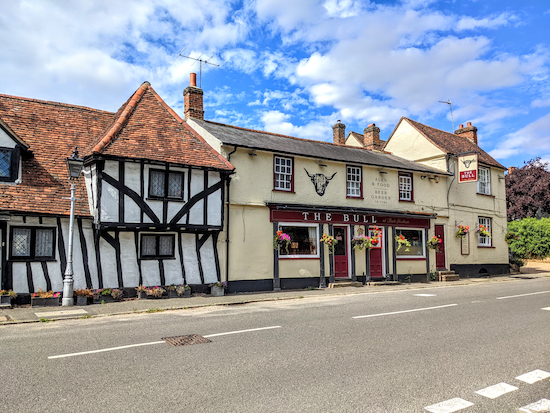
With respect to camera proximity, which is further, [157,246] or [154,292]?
[157,246]

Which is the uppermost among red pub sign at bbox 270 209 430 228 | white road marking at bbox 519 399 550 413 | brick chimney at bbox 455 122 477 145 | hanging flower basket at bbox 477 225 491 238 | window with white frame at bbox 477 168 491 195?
brick chimney at bbox 455 122 477 145

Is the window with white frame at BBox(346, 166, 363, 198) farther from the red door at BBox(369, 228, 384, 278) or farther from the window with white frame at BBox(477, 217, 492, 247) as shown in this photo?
the window with white frame at BBox(477, 217, 492, 247)

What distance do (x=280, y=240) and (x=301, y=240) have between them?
1538 mm

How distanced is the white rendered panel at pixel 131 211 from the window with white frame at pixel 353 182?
980 centimetres

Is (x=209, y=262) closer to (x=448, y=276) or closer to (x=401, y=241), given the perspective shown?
(x=401, y=241)

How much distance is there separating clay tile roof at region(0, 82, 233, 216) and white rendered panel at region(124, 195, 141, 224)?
1293 millimetres

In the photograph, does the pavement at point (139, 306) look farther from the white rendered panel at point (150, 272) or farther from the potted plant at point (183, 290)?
the white rendered panel at point (150, 272)

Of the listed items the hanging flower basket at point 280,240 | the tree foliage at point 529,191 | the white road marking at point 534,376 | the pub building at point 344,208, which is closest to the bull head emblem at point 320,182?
the pub building at point 344,208

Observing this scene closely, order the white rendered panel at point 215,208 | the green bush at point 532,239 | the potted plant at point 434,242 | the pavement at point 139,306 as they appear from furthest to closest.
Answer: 1. the green bush at point 532,239
2. the potted plant at point 434,242
3. the white rendered panel at point 215,208
4. the pavement at point 139,306

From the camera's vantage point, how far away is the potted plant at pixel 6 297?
472 inches

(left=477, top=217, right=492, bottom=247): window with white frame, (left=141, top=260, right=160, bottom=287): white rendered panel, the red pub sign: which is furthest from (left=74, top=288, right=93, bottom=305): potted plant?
(left=477, top=217, right=492, bottom=247): window with white frame

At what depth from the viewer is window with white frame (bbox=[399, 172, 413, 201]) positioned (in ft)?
71.3

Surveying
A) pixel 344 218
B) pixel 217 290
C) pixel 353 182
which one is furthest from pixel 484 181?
pixel 217 290

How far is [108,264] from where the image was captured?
1405cm
